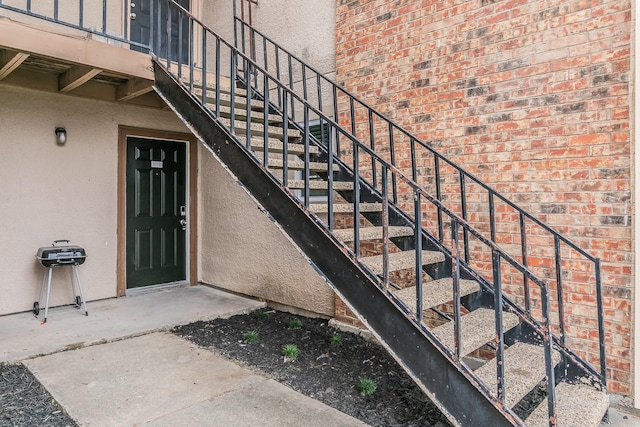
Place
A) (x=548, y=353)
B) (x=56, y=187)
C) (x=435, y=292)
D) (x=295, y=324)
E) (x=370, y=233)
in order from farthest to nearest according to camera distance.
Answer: (x=56, y=187) → (x=295, y=324) → (x=370, y=233) → (x=435, y=292) → (x=548, y=353)

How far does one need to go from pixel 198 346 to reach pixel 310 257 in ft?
5.48

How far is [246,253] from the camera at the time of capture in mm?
5117

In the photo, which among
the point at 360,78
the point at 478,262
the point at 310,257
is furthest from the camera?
the point at 360,78

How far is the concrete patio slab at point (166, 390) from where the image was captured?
2408 mm

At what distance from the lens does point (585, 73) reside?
2.64m

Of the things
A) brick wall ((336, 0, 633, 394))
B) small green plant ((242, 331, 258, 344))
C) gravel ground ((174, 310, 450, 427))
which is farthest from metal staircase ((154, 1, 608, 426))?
small green plant ((242, 331, 258, 344))

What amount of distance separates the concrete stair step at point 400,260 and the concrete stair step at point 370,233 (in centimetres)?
14

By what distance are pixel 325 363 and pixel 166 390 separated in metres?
1.15

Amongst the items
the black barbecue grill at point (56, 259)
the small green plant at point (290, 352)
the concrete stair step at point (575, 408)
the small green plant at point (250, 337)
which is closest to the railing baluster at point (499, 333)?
the concrete stair step at point (575, 408)

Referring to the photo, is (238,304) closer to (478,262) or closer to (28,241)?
(28,241)

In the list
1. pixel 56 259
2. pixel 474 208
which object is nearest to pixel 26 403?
pixel 56 259

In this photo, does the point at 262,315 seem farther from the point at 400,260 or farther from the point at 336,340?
the point at 400,260

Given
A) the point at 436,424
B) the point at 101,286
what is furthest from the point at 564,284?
the point at 101,286

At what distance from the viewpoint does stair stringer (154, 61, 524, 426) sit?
1.91 meters
